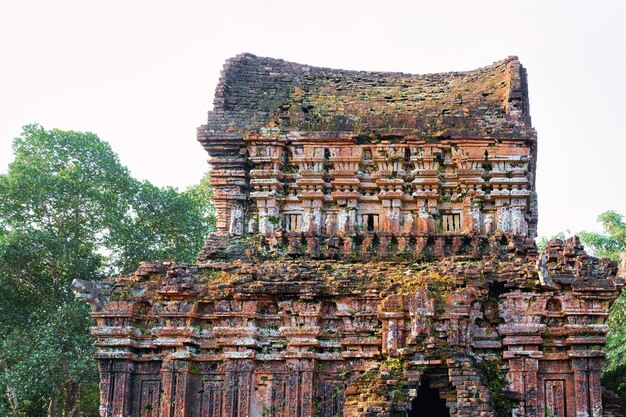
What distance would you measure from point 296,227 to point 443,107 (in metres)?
3.86

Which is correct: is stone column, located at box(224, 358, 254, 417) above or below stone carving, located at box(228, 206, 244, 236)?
below

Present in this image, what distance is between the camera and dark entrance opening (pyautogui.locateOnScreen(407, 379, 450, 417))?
39.2ft

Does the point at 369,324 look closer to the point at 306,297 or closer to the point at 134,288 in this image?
the point at 306,297

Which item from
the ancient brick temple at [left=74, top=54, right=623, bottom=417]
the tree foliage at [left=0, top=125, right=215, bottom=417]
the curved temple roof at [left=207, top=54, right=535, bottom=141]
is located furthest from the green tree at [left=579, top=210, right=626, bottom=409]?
the tree foliage at [left=0, top=125, right=215, bottom=417]

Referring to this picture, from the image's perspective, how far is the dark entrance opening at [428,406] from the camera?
11963 mm

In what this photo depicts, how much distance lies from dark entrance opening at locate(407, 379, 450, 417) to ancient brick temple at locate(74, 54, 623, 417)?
3 centimetres

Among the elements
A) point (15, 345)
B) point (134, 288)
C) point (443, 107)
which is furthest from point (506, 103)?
point (15, 345)

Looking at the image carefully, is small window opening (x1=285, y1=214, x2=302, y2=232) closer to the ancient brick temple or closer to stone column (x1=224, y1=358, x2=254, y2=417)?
the ancient brick temple

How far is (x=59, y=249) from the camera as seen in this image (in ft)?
75.8

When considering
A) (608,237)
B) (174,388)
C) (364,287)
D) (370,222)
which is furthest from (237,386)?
(608,237)

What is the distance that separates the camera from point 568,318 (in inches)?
456

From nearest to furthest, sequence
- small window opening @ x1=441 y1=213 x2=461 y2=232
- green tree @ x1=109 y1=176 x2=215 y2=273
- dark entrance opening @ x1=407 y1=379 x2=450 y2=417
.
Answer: dark entrance opening @ x1=407 y1=379 x2=450 y2=417, small window opening @ x1=441 y1=213 x2=461 y2=232, green tree @ x1=109 y1=176 x2=215 y2=273

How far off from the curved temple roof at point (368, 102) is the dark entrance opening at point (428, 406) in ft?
16.5

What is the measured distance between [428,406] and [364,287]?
6.85ft
